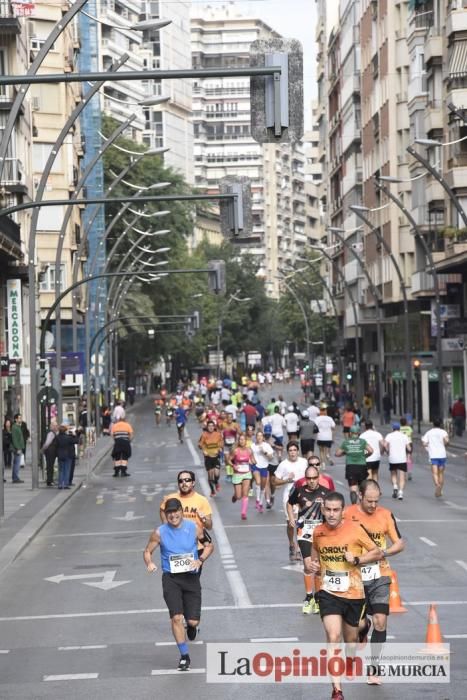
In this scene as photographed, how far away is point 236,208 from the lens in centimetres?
2822

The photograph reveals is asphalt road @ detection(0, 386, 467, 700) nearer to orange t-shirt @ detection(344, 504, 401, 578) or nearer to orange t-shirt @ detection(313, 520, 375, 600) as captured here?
orange t-shirt @ detection(313, 520, 375, 600)

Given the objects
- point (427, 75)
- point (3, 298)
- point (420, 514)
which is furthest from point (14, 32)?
point (420, 514)

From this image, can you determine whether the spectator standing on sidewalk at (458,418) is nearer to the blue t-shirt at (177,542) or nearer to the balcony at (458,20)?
the balcony at (458,20)

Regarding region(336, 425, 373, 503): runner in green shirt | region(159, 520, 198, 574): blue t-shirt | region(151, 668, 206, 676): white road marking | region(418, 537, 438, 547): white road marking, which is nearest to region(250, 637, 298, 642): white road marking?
region(159, 520, 198, 574): blue t-shirt

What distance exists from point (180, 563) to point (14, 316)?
132 feet

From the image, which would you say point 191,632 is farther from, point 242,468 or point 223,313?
point 223,313

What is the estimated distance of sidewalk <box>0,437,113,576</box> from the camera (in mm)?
26922

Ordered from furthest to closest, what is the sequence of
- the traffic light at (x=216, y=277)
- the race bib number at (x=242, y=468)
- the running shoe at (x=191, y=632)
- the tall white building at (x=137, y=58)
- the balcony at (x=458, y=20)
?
the tall white building at (x=137, y=58) < the balcony at (x=458, y=20) < the traffic light at (x=216, y=277) < the race bib number at (x=242, y=468) < the running shoe at (x=191, y=632)

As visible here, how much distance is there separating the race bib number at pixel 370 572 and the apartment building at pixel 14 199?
119ft

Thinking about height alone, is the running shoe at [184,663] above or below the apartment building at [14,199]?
below

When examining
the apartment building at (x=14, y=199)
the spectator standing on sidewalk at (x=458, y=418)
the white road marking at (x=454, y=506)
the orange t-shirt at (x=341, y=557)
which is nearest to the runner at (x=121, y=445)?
the apartment building at (x=14, y=199)

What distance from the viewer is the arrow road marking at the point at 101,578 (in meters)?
21.6

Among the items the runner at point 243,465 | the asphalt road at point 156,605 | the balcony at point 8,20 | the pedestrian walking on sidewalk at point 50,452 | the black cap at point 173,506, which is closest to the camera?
the asphalt road at point 156,605

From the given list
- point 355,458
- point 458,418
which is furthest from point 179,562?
point 458,418
